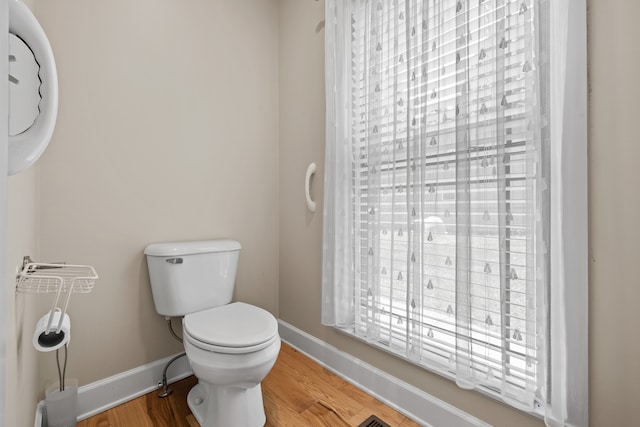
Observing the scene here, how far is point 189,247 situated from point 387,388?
1163 millimetres

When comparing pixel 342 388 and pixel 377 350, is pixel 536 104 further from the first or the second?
pixel 342 388

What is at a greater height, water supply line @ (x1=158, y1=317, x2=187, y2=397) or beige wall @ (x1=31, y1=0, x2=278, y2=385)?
beige wall @ (x1=31, y1=0, x2=278, y2=385)

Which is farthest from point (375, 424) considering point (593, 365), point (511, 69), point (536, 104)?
point (511, 69)

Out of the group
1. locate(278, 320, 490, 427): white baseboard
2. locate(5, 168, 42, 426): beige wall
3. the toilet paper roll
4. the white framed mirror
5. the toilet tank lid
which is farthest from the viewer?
the toilet tank lid

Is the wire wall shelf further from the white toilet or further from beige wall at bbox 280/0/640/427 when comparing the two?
beige wall at bbox 280/0/640/427

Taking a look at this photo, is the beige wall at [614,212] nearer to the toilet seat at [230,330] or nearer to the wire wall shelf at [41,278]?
the toilet seat at [230,330]

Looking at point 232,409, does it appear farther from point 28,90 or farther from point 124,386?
point 28,90

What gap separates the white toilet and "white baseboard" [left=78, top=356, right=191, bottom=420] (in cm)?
21

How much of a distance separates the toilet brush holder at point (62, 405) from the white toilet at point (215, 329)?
0.43m

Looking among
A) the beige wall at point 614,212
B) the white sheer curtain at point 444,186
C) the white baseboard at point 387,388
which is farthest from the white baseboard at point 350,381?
the beige wall at point 614,212

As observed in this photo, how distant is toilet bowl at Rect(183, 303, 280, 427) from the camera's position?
1.13 meters

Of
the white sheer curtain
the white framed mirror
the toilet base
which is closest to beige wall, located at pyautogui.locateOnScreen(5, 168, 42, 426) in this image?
the white framed mirror

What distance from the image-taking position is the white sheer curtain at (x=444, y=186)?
38.4 inches

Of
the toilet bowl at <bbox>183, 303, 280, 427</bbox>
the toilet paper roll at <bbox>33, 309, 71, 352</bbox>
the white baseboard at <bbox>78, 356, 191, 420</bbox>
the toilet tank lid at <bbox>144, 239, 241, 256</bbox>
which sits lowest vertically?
the white baseboard at <bbox>78, 356, 191, 420</bbox>
